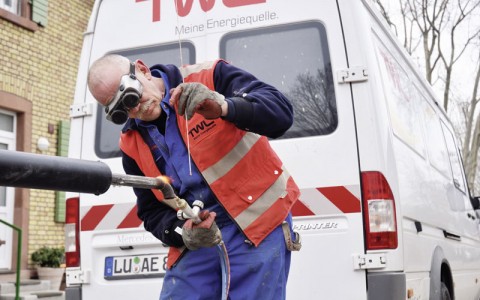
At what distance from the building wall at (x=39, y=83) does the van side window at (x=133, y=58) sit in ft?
19.7

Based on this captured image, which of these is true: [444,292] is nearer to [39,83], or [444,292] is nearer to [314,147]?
[314,147]

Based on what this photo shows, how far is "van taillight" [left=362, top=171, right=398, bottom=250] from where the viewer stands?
14.0ft

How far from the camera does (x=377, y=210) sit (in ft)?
14.2

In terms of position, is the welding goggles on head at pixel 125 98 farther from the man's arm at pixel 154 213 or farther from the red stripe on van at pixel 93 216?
the red stripe on van at pixel 93 216

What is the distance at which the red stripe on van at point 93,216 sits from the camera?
4.93 metres

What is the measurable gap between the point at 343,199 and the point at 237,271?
1.47 meters

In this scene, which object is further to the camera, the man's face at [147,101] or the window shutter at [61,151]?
the window shutter at [61,151]

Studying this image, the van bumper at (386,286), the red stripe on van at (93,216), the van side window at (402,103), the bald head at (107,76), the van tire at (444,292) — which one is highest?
the van side window at (402,103)

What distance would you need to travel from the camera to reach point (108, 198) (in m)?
4.91

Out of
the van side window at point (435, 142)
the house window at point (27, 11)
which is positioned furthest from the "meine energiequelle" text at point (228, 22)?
the house window at point (27, 11)

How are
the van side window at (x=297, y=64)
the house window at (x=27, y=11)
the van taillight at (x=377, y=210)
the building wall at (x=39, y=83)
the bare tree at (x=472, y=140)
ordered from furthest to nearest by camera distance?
the bare tree at (x=472, y=140) < the house window at (x=27, y=11) < the building wall at (x=39, y=83) < the van side window at (x=297, y=64) < the van taillight at (x=377, y=210)

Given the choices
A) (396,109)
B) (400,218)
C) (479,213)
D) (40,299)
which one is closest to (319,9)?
(396,109)

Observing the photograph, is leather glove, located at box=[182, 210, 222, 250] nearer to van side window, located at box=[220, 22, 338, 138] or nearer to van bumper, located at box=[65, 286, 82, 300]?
van side window, located at box=[220, 22, 338, 138]

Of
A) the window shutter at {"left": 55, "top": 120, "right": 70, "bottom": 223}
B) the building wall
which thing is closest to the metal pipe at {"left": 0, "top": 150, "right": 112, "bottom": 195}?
the building wall
